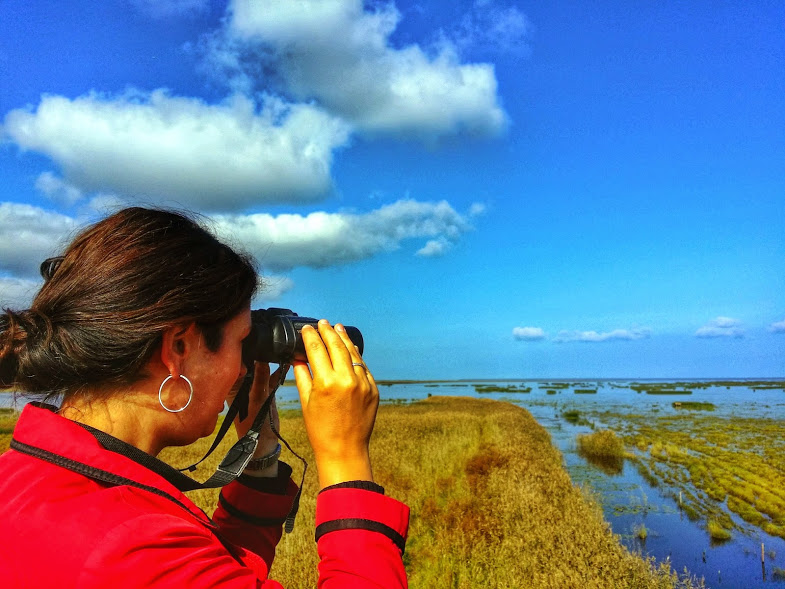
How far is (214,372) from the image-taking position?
1.14 meters

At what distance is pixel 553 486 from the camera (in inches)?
368

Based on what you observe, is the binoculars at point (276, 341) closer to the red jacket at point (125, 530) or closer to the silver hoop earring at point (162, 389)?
the silver hoop earring at point (162, 389)

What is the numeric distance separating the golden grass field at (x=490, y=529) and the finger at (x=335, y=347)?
187 inches

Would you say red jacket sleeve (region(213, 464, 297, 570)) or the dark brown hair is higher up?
the dark brown hair

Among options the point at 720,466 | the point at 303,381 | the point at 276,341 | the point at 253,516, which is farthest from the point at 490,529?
the point at 720,466

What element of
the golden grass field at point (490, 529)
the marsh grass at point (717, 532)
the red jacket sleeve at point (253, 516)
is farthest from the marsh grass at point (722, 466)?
the red jacket sleeve at point (253, 516)

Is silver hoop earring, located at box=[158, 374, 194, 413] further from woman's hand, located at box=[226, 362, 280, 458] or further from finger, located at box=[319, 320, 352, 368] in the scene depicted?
woman's hand, located at box=[226, 362, 280, 458]

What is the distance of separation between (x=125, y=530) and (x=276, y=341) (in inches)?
24.4

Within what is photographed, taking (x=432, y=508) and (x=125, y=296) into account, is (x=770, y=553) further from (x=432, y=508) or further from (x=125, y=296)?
(x=125, y=296)

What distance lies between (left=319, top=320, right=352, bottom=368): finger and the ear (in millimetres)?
247

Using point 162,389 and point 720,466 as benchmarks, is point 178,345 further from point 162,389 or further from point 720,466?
point 720,466

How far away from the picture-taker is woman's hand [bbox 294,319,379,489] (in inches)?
40.9

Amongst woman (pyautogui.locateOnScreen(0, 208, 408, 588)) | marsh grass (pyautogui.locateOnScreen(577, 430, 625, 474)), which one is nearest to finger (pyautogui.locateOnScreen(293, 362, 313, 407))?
woman (pyautogui.locateOnScreen(0, 208, 408, 588))

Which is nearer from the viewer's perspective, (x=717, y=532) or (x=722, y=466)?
(x=717, y=532)
